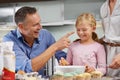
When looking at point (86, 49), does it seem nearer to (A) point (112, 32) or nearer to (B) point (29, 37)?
(A) point (112, 32)

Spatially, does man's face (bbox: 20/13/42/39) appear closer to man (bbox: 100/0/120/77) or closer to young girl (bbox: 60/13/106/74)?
young girl (bbox: 60/13/106/74)

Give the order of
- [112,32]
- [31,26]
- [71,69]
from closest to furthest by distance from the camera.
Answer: [71,69] → [112,32] → [31,26]

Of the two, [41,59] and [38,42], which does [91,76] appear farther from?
[38,42]

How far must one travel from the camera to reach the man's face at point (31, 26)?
6.07 feet

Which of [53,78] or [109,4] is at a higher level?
[109,4]

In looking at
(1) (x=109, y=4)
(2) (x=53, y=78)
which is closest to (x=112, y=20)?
(1) (x=109, y=4)

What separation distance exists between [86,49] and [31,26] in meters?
0.41

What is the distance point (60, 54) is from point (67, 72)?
61cm

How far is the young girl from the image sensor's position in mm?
1801

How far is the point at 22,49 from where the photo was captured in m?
1.88

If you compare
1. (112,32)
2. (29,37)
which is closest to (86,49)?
(112,32)

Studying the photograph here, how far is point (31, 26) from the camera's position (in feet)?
6.14

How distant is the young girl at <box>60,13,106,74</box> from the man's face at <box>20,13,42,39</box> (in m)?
0.28

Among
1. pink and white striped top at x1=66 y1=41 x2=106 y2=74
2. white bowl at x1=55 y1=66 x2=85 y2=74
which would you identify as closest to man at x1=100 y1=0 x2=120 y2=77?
pink and white striped top at x1=66 y1=41 x2=106 y2=74
